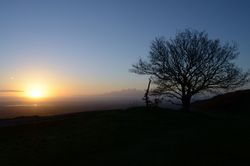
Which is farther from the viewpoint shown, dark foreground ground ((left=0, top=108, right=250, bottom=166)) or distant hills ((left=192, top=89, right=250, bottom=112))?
distant hills ((left=192, top=89, right=250, bottom=112))

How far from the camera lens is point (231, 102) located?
180 ft

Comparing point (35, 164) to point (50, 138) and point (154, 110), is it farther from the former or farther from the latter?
point (154, 110)

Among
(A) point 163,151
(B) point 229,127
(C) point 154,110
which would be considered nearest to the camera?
(A) point 163,151

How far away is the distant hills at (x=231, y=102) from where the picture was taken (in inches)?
2057

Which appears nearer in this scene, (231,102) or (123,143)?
(123,143)

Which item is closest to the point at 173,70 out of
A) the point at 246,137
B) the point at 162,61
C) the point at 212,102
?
the point at 162,61

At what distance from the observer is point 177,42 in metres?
46.9

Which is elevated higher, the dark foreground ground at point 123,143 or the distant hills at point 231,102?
the distant hills at point 231,102

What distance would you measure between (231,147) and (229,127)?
8.53m

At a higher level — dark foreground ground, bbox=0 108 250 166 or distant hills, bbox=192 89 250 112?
distant hills, bbox=192 89 250 112

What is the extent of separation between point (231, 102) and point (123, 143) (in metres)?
36.6

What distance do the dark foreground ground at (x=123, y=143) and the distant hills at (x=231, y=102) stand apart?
23.6 meters

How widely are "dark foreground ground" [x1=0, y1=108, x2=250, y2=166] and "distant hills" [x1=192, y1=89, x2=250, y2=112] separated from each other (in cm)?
2363

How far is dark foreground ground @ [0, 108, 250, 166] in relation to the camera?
17516 mm
